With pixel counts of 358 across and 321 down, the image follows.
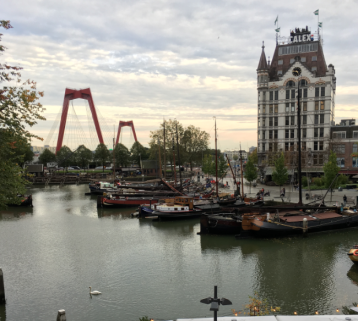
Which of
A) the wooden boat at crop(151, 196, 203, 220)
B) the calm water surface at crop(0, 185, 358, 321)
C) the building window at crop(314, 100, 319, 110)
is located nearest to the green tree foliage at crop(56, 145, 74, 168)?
the calm water surface at crop(0, 185, 358, 321)

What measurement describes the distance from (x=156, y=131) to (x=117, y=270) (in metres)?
76.4

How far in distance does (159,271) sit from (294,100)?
49.8m

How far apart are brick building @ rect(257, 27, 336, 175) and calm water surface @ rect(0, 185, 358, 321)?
111 ft

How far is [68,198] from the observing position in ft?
176

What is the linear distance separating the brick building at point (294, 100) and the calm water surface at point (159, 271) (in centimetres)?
3396

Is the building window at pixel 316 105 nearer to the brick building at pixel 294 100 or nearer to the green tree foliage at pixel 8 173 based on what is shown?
the brick building at pixel 294 100

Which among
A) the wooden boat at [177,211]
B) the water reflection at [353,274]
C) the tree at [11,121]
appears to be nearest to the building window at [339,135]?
the wooden boat at [177,211]

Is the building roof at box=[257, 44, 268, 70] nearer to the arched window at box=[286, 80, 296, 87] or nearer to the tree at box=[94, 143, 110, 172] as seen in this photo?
the arched window at box=[286, 80, 296, 87]

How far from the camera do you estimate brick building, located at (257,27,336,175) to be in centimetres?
5816

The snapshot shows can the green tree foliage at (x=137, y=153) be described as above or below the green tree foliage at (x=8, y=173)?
above

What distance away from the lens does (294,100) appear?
5988 cm

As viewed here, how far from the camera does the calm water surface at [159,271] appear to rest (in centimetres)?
1538

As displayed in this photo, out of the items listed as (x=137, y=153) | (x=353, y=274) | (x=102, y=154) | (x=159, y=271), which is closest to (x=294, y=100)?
(x=353, y=274)

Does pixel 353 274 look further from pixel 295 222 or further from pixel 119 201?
pixel 119 201
